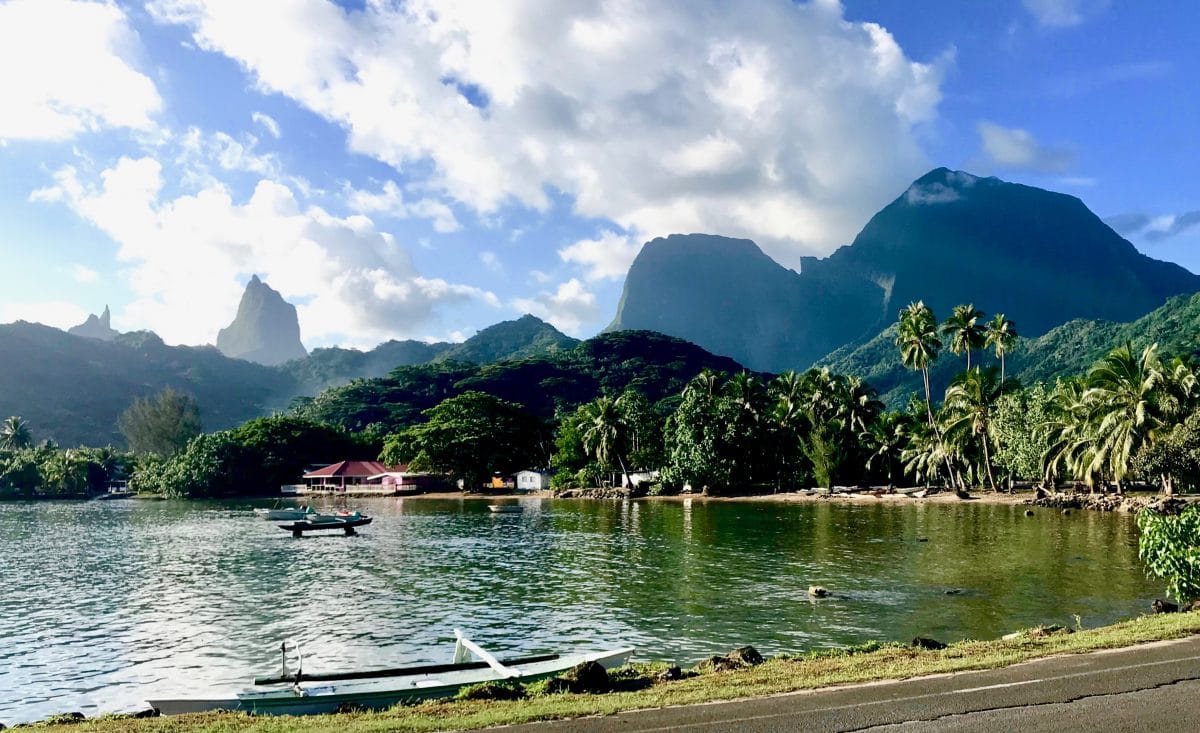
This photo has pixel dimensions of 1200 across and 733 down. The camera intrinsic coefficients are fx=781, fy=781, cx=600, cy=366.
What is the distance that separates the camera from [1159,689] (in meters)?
11.5

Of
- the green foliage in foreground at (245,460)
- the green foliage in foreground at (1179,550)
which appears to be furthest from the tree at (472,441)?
the green foliage in foreground at (1179,550)

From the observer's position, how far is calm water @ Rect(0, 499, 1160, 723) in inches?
848

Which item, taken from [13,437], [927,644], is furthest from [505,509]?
[13,437]

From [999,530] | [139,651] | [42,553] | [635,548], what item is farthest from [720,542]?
[42,553]

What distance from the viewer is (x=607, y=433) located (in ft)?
330

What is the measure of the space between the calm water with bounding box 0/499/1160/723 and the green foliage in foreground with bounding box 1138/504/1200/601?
260cm

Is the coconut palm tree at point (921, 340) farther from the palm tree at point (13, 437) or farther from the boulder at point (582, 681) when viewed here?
the palm tree at point (13, 437)

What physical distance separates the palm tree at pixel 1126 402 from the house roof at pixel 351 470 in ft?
330

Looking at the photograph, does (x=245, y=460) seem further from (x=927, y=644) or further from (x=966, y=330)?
(x=927, y=644)

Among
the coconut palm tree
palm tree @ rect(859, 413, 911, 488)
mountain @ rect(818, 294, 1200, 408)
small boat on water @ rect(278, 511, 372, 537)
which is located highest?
mountain @ rect(818, 294, 1200, 408)

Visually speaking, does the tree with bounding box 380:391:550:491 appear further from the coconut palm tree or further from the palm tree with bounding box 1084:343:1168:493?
the palm tree with bounding box 1084:343:1168:493

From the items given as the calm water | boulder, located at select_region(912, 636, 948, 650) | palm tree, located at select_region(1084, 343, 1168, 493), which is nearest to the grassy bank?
boulder, located at select_region(912, 636, 948, 650)

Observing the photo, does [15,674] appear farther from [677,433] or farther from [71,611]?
[677,433]

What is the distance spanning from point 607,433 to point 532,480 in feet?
79.0
